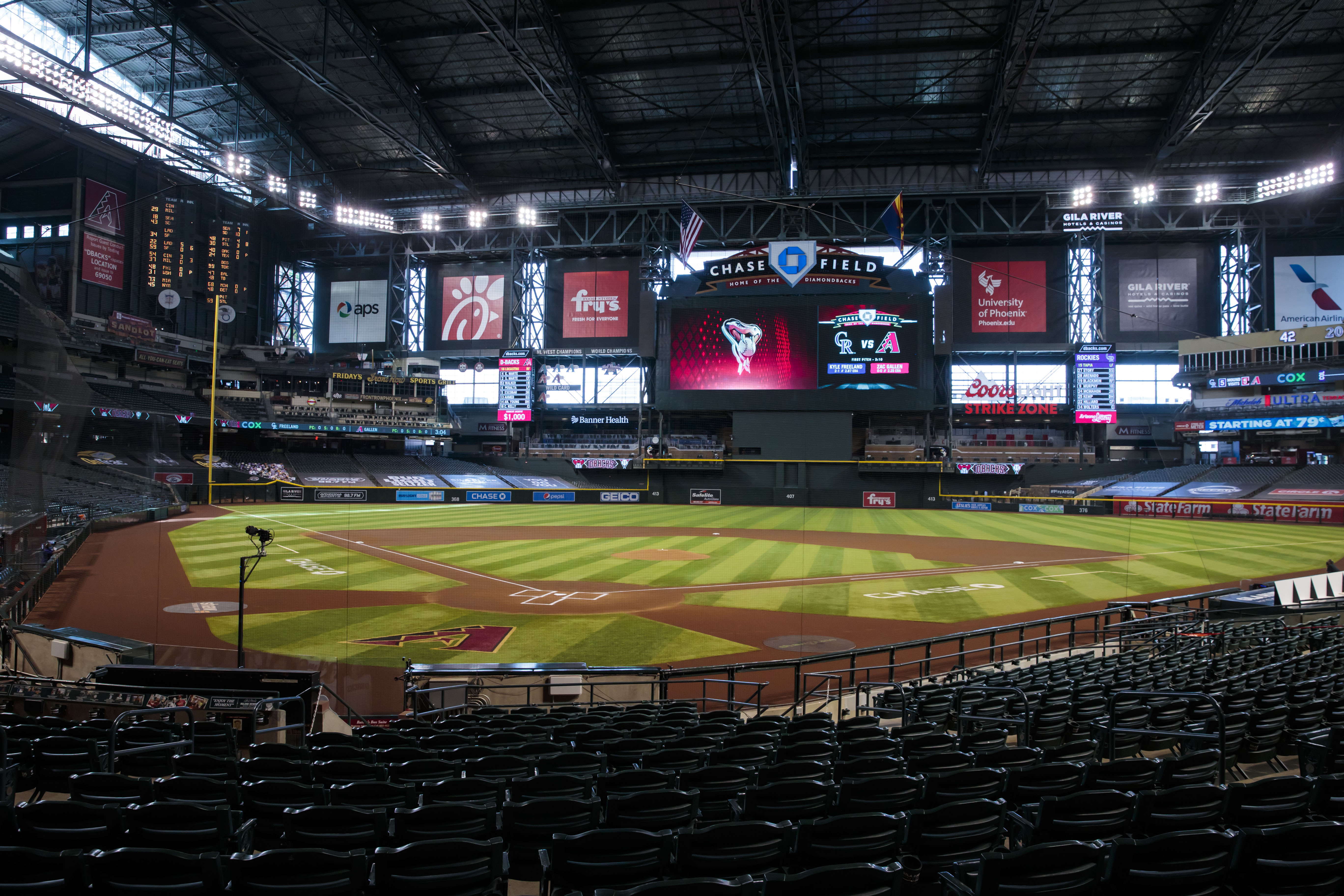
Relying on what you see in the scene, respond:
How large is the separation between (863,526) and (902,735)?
1300 inches

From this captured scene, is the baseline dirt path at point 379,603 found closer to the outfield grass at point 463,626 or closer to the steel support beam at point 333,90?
the outfield grass at point 463,626

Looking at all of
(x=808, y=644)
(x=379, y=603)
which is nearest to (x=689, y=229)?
(x=379, y=603)

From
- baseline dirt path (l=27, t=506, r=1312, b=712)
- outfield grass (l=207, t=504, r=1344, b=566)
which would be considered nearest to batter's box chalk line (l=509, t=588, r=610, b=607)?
baseline dirt path (l=27, t=506, r=1312, b=712)

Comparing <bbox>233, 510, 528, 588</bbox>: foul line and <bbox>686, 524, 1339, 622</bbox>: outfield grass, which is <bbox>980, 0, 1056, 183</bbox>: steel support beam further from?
<bbox>233, 510, 528, 588</bbox>: foul line

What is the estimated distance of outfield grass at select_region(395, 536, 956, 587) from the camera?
2372 cm

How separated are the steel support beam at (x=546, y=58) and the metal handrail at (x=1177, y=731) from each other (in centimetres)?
3585

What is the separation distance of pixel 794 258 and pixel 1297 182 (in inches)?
1202

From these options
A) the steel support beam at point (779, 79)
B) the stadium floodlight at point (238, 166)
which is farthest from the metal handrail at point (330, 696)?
the stadium floodlight at point (238, 166)

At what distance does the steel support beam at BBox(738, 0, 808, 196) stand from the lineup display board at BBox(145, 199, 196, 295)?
1516 inches

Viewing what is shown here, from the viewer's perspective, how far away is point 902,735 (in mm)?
6762

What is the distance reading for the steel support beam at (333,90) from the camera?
108 feet

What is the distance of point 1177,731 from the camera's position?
6.45 m

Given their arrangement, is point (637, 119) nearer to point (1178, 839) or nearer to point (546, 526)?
point (546, 526)

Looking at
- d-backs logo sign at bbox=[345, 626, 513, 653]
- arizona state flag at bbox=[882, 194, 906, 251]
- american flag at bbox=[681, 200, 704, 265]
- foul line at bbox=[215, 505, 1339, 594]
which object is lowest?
d-backs logo sign at bbox=[345, 626, 513, 653]
